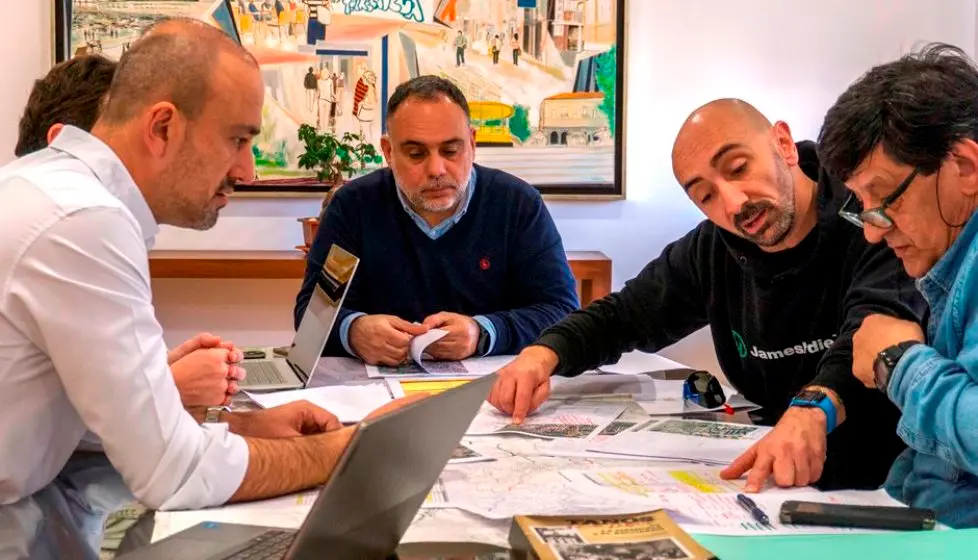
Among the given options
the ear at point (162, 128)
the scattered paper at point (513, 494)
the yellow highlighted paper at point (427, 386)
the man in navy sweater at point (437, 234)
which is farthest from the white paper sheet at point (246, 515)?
the man in navy sweater at point (437, 234)

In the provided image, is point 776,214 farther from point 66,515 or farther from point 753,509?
point 66,515

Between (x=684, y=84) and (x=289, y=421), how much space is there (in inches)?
105

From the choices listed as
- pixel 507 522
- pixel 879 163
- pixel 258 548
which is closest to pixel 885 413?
pixel 879 163

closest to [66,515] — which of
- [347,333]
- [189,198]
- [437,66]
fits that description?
[189,198]

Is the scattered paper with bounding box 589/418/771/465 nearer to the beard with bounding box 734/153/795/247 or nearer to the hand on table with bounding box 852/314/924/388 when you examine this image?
the hand on table with bounding box 852/314/924/388

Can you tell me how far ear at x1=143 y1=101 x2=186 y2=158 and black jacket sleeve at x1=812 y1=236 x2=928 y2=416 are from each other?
1.01 meters

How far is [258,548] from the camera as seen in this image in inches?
38.4

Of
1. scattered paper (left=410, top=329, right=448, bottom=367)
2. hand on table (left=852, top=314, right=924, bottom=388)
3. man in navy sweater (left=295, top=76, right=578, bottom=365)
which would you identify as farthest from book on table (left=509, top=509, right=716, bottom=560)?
man in navy sweater (left=295, top=76, right=578, bottom=365)

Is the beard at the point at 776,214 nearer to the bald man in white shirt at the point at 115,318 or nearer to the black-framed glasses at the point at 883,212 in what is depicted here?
the black-framed glasses at the point at 883,212

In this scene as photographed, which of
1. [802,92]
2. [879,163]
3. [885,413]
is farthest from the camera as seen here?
[802,92]

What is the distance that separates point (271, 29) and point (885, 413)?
2720 millimetres

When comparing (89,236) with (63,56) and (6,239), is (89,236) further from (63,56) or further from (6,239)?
(63,56)

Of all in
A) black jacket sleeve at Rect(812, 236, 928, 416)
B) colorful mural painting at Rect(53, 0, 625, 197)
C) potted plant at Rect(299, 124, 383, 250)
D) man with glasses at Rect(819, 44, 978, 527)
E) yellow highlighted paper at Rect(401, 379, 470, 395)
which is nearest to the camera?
man with glasses at Rect(819, 44, 978, 527)

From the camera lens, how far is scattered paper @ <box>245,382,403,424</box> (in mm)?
1663
